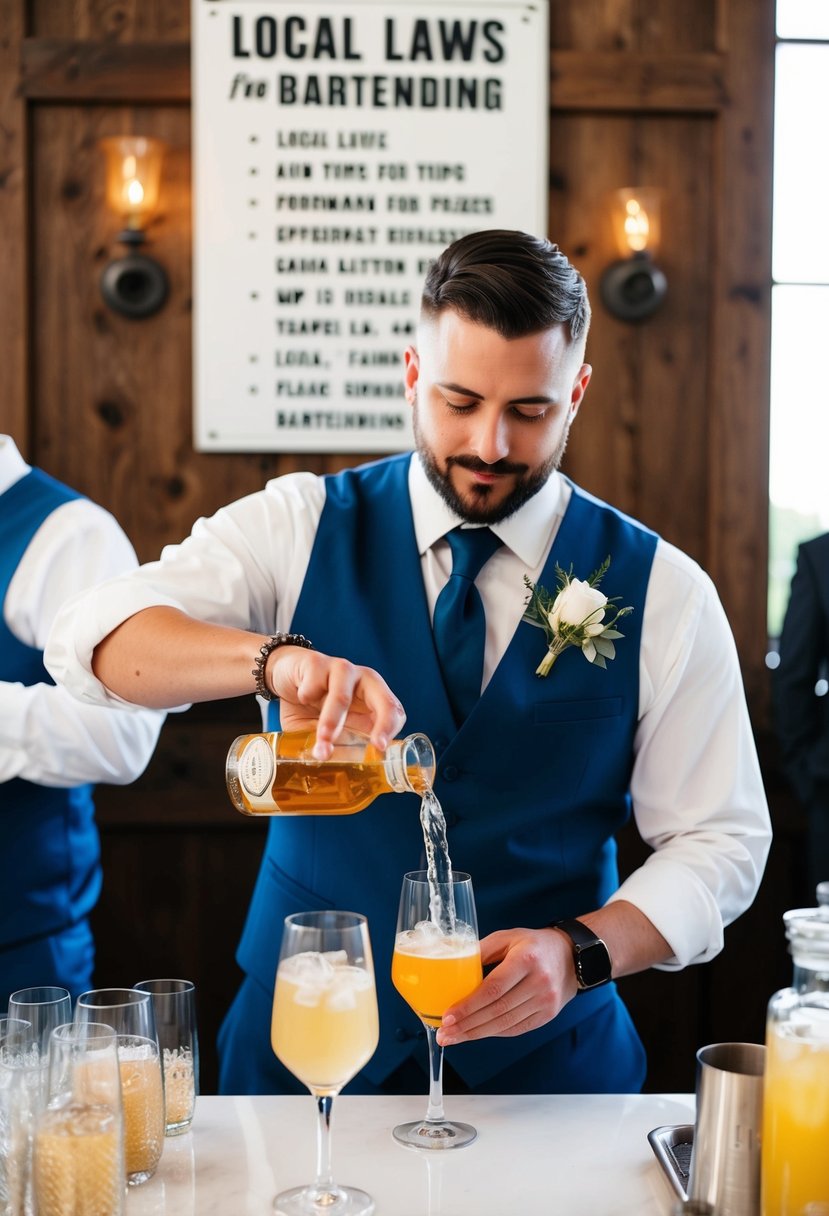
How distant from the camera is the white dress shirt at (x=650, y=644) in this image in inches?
69.7

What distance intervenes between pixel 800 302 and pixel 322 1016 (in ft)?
10.1

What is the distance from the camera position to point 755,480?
3.62m

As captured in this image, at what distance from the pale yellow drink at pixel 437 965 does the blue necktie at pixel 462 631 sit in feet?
1.60

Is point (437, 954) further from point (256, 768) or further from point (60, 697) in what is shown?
point (60, 697)

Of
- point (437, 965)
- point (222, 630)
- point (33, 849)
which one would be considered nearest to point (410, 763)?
point (437, 965)

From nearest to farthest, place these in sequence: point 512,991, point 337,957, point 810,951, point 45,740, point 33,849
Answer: point 810,951 < point 337,957 < point 512,991 < point 45,740 < point 33,849

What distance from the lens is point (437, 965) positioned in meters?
1.40

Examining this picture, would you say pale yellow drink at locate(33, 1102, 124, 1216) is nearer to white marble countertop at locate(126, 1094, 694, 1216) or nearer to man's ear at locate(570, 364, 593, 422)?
white marble countertop at locate(126, 1094, 694, 1216)

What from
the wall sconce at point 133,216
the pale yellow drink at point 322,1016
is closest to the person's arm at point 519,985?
the pale yellow drink at point 322,1016

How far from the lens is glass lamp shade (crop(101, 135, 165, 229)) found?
3414 mm

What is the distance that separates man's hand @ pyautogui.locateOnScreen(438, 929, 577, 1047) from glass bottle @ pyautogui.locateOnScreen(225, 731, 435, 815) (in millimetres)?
231

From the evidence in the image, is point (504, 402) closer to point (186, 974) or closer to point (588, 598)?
point (588, 598)

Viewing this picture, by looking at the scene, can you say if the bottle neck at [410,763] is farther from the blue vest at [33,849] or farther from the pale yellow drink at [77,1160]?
the blue vest at [33,849]

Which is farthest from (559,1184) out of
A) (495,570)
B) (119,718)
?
(119,718)
